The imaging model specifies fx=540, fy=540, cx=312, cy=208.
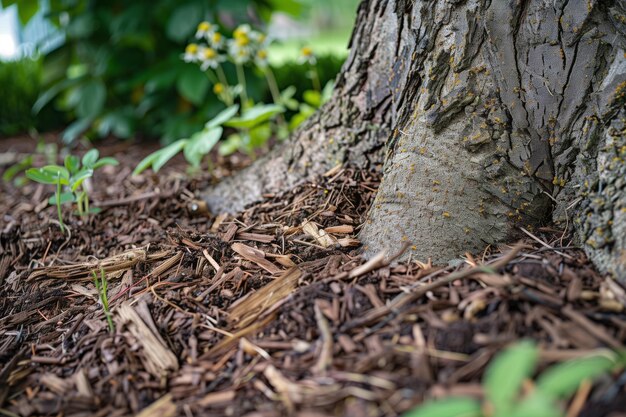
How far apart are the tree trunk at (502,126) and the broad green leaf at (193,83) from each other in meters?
1.67

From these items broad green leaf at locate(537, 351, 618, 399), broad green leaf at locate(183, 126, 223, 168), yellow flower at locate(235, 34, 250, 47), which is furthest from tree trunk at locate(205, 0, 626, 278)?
yellow flower at locate(235, 34, 250, 47)

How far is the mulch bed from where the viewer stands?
996 millimetres

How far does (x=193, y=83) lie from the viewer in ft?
10.0

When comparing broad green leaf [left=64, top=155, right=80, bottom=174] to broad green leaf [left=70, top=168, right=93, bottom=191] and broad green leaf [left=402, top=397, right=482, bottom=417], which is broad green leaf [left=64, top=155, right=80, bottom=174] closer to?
broad green leaf [left=70, top=168, right=93, bottom=191]

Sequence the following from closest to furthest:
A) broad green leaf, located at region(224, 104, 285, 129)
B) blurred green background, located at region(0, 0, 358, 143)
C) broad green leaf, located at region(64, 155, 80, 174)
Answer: broad green leaf, located at region(64, 155, 80, 174) < broad green leaf, located at region(224, 104, 285, 129) < blurred green background, located at region(0, 0, 358, 143)

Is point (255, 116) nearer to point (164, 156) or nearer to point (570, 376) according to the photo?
point (164, 156)

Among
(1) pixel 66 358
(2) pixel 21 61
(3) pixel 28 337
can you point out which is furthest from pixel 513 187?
(2) pixel 21 61

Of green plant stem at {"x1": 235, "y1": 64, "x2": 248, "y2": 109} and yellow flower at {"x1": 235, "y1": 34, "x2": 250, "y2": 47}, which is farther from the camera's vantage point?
green plant stem at {"x1": 235, "y1": 64, "x2": 248, "y2": 109}

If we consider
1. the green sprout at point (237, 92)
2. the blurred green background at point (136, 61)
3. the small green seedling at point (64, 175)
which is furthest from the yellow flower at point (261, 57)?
the small green seedling at point (64, 175)

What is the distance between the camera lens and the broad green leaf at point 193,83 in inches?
118

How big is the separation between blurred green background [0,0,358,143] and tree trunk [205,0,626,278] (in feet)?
5.59

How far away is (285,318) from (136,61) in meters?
2.75

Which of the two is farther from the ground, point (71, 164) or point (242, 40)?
point (242, 40)

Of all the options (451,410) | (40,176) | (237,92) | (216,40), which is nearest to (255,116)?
(237,92)
